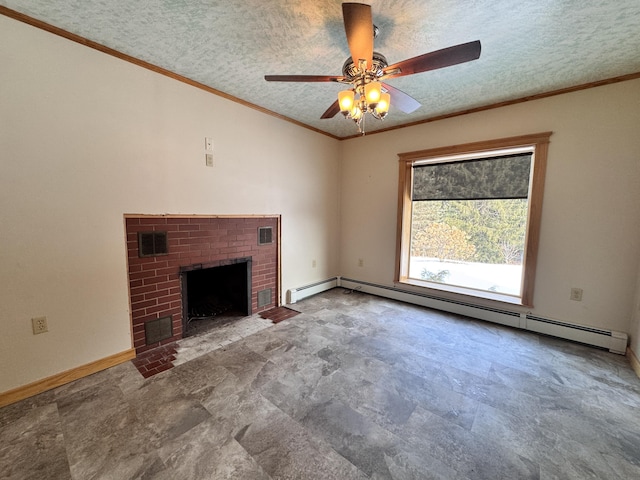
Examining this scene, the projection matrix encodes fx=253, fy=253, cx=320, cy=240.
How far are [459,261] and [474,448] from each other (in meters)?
A: 2.44

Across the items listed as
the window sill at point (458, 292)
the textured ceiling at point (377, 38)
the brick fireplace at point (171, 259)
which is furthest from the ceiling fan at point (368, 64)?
the window sill at point (458, 292)

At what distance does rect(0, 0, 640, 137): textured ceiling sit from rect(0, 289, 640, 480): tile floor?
255cm

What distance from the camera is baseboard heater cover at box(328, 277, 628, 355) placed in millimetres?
2447

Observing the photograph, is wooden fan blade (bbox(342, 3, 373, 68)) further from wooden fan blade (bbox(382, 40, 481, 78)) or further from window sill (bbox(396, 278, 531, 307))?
window sill (bbox(396, 278, 531, 307))

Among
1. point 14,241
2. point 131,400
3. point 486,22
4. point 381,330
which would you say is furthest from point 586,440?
point 14,241

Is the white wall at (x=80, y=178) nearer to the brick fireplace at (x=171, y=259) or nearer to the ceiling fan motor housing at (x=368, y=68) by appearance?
the brick fireplace at (x=171, y=259)

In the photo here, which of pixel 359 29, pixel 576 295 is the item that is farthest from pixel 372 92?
pixel 576 295

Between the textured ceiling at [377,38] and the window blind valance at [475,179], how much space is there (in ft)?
2.51

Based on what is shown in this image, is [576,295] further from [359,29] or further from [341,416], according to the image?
[359,29]

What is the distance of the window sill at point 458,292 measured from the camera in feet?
9.96

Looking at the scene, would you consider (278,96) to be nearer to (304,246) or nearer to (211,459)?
(304,246)

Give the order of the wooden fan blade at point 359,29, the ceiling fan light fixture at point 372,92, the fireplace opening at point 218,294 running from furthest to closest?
1. the fireplace opening at point 218,294
2. the ceiling fan light fixture at point 372,92
3. the wooden fan blade at point 359,29

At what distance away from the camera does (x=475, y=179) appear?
3.17 meters

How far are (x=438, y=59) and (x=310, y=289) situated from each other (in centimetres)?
321
